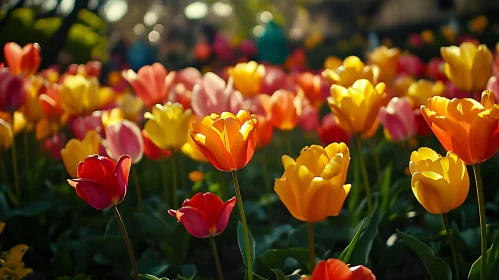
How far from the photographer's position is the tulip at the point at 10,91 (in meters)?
2.33

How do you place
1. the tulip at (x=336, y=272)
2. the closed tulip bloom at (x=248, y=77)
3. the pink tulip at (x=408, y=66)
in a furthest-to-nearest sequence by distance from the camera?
the pink tulip at (x=408, y=66) < the closed tulip bloom at (x=248, y=77) < the tulip at (x=336, y=272)

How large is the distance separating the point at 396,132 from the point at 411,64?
1.98 m

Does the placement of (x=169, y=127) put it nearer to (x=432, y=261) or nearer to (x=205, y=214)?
(x=205, y=214)

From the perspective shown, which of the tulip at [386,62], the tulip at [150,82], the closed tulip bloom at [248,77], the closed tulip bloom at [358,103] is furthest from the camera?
the tulip at [386,62]

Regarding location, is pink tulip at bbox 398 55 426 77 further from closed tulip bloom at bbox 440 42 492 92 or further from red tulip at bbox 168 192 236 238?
red tulip at bbox 168 192 236 238

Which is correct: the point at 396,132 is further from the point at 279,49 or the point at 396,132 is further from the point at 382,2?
the point at 382,2

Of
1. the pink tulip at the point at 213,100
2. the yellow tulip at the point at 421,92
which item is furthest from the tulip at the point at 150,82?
the yellow tulip at the point at 421,92

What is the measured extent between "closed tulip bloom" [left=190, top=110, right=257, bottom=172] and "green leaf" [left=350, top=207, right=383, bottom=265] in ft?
1.66

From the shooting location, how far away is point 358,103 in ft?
5.96

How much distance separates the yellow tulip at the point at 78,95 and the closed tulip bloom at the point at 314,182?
62.0 inches

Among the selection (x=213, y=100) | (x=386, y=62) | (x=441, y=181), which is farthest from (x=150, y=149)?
(x=386, y=62)

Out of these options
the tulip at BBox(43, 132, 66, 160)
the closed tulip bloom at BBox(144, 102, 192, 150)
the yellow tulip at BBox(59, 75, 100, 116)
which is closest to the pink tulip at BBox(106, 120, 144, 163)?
the closed tulip bloom at BBox(144, 102, 192, 150)

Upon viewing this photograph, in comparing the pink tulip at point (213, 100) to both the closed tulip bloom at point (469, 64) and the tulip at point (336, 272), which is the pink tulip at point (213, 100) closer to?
the closed tulip bloom at point (469, 64)

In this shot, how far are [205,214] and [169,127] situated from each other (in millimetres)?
716
